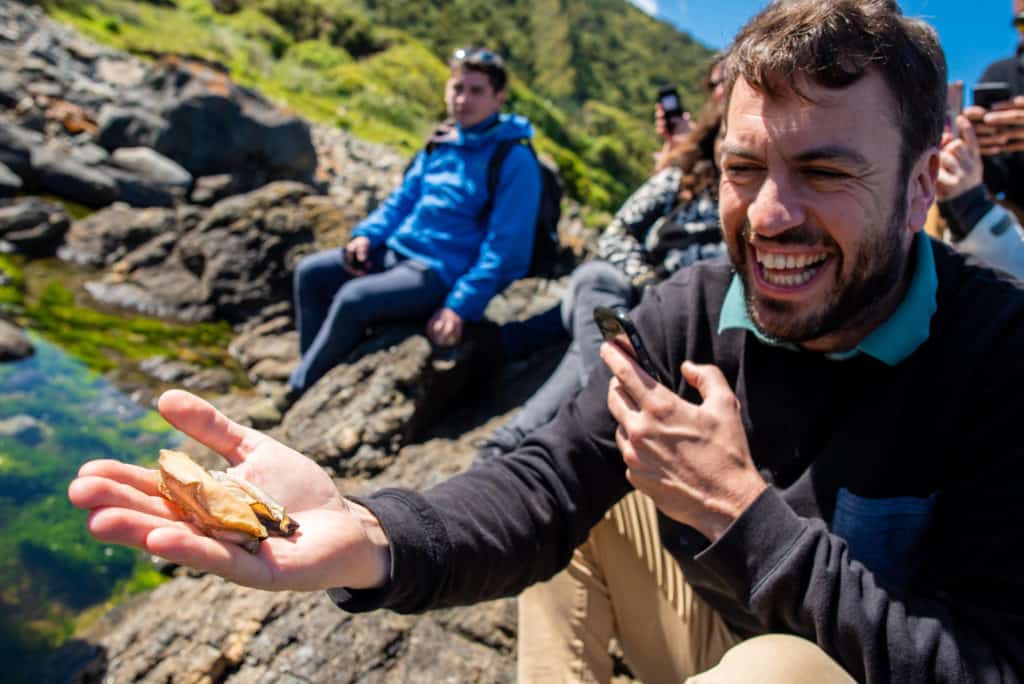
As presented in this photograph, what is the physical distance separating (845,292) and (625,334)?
57cm

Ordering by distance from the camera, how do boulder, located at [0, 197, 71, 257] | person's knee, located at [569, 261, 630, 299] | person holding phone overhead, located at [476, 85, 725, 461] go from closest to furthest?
1. person holding phone overhead, located at [476, 85, 725, 461]
2. person's knee, located at [569, 261, 630, 299]
3. boulder, located at [0, 197, 71, 257]

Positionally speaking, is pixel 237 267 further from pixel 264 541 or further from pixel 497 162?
pixel 264 541

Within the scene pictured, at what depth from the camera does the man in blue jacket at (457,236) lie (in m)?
4.66

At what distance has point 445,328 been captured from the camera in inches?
183

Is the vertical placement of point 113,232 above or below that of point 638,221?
below

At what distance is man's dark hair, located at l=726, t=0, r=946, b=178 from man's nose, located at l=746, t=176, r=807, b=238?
222mm

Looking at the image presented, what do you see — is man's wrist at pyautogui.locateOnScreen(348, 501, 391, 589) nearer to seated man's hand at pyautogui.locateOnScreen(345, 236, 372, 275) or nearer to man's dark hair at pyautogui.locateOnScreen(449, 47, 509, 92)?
seated man's hand at pyautogui.locateOnScreen(345, 236, 372, 275)

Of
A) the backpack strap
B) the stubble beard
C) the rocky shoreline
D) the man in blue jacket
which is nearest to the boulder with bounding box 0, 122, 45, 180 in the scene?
the rocky shoreline

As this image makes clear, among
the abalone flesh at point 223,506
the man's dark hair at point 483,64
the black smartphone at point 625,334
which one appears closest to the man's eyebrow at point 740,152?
the black smartphone at point 625,334

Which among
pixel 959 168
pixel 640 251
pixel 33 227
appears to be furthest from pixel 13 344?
pixel 959 168

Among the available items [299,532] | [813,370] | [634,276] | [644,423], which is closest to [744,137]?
[813,370]

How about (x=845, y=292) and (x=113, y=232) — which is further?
(x=113, y=232)

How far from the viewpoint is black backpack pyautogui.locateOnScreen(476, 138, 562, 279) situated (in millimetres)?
4664

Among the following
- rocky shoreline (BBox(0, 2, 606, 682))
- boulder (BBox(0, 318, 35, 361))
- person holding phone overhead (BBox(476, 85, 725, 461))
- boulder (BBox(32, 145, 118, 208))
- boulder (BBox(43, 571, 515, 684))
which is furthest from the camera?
boulder (BBox(32, 145, 118, 208))
